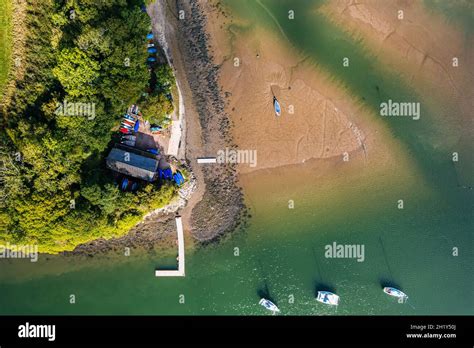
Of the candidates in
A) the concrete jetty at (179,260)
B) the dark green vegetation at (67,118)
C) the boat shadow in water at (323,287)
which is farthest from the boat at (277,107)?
the boat shadow in water at (323,287)

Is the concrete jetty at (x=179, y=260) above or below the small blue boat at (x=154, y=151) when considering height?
below

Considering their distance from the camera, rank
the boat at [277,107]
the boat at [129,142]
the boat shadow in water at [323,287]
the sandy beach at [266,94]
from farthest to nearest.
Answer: the boat shadow in water at [323,287]
the sandy beach at [266,94]
the boat at [277,107]
the boat at [129,142]

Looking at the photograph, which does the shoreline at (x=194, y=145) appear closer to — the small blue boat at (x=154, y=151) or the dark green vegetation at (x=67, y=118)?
the small blue boat at (x=154, y=151)

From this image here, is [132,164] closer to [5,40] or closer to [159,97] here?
[159,97]

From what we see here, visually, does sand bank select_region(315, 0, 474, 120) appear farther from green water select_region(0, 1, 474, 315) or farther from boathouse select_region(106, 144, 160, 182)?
boathouse select_region(106, 144, 160, 182)

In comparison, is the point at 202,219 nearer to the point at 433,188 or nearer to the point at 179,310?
the point at 179,310
